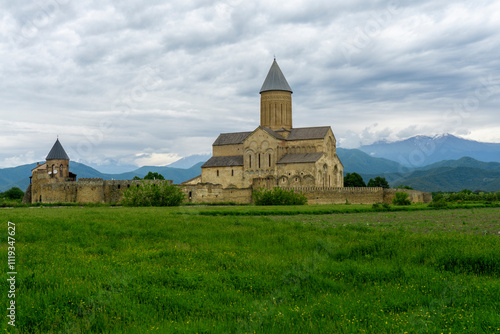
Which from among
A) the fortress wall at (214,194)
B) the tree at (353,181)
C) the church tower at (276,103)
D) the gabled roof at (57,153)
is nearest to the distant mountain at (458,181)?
the tree at (353,181)

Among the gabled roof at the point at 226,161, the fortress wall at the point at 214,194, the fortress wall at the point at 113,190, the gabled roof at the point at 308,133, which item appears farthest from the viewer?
the gabled roof at the point at 226,161

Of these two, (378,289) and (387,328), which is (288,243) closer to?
(378,289)

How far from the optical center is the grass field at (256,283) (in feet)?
18.4

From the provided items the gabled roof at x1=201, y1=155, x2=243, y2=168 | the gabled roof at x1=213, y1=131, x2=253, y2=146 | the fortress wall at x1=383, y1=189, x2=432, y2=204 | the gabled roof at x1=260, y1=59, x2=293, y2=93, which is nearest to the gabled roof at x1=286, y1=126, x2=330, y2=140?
the gabled roof at x1=260, y1=59, x2=293, y2=93

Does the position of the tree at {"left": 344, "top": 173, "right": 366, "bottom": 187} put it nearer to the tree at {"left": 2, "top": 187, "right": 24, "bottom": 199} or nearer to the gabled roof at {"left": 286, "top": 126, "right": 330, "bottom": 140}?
the gabled roof at {"left": 286, "top": 126, "right": 330, "bottom": 140}

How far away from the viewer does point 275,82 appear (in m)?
50.9

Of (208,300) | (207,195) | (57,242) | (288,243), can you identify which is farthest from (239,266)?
(207,195)

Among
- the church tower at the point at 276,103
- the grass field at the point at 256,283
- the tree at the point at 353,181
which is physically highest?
the church tower at the point at 276,103

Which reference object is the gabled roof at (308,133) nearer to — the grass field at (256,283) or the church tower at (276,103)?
the church tower at (276,103)

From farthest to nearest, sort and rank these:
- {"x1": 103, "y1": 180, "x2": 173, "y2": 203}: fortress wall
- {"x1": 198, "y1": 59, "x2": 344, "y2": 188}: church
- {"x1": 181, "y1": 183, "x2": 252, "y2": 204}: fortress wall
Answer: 1. {"x1": 198, "y1": 59, "x2": 344, "y2": 188}: church
2. {"x1": 181, "y1": 183, "x2": 252, "y2": 204}: fortress wall
3. {"x1": 103, "y1": 180, "x2": 173, "y2": 203}: fortress wall

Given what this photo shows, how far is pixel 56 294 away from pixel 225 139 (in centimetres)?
4667

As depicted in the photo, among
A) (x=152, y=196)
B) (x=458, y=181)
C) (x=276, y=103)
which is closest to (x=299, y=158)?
(x=276, y=103)

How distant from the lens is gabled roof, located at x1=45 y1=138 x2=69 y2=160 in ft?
150

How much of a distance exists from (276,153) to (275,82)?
348 inches
